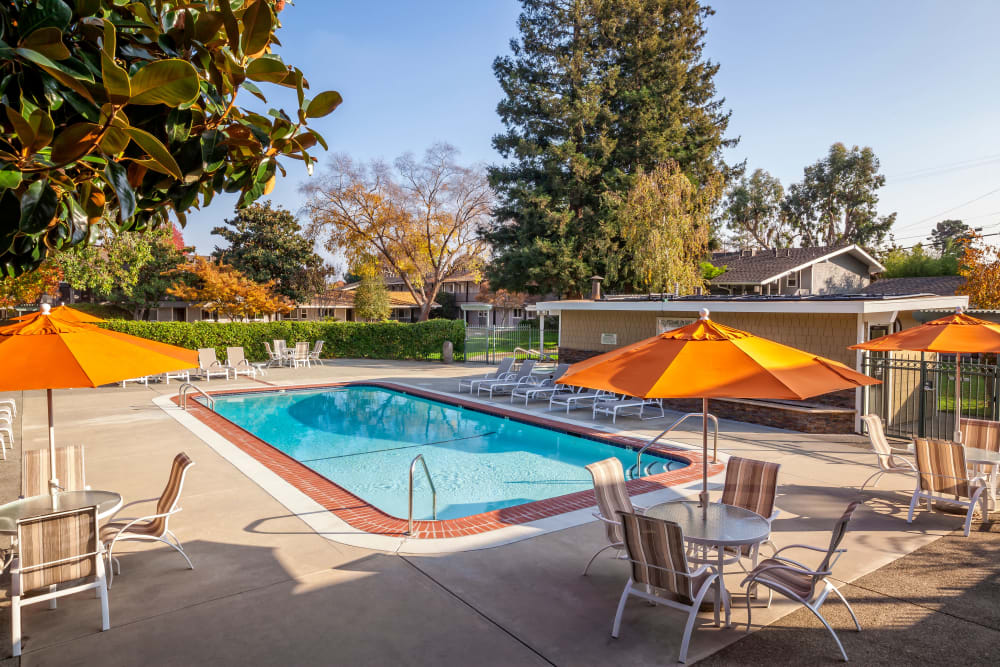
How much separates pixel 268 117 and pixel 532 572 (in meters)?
4.27

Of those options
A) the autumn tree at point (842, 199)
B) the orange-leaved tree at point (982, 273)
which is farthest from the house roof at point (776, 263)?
the autumn tree at point (842, 199)

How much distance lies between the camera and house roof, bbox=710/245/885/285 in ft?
109

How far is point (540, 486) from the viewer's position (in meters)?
9.21

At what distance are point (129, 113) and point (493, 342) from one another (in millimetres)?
23492

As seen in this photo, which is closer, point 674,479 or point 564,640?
point 564,640

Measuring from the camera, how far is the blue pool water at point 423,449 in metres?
9.03

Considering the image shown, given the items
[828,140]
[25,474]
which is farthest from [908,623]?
[828,140]

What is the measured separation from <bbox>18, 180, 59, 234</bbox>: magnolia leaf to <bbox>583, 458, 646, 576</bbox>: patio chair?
4.13 metres

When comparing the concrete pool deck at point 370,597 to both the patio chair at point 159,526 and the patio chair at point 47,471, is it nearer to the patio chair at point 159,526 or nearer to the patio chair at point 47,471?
the patio chair at point 159,526

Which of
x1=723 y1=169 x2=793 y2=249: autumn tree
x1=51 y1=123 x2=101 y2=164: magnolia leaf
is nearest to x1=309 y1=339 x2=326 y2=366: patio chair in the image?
x1=51 y1=123 x2=101 y2=164: magnolia leaf

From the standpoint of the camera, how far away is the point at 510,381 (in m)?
16.3

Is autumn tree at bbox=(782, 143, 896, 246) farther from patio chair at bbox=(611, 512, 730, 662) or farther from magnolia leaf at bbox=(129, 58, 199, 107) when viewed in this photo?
magnolia leaf at bbox=(129, 58, 199, 107)

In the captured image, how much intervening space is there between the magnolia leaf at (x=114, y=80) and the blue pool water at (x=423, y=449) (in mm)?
6930

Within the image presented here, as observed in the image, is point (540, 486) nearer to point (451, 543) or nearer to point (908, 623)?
point (451, 543)
